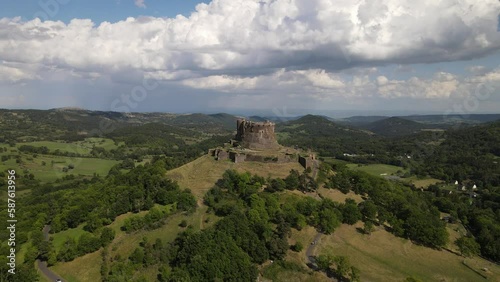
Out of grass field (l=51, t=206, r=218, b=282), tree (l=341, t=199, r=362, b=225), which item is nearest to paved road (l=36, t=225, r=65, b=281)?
grass field (l=51, t=206, r=218, b=282)

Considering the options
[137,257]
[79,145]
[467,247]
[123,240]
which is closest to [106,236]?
[123,240]

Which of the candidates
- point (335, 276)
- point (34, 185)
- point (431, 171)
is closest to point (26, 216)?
point (34, 185)

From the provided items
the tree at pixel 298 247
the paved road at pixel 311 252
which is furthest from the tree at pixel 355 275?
the tree at pixel 298 247

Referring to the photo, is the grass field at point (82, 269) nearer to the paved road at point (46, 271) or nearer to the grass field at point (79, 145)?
the paved road at point (46, 271)

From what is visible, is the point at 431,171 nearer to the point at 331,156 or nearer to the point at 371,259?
the point at 331,156

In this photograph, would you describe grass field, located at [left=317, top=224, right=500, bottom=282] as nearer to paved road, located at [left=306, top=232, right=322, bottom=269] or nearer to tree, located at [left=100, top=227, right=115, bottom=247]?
paved road, located at [left=306, top=232, right=322, bottom=269]

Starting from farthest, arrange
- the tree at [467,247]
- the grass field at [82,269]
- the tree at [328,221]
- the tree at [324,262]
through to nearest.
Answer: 1. the tree at [467,247]
2. the tree at [328,221]
3. the grass field at [82,269]
4. the tree at [324,262]
